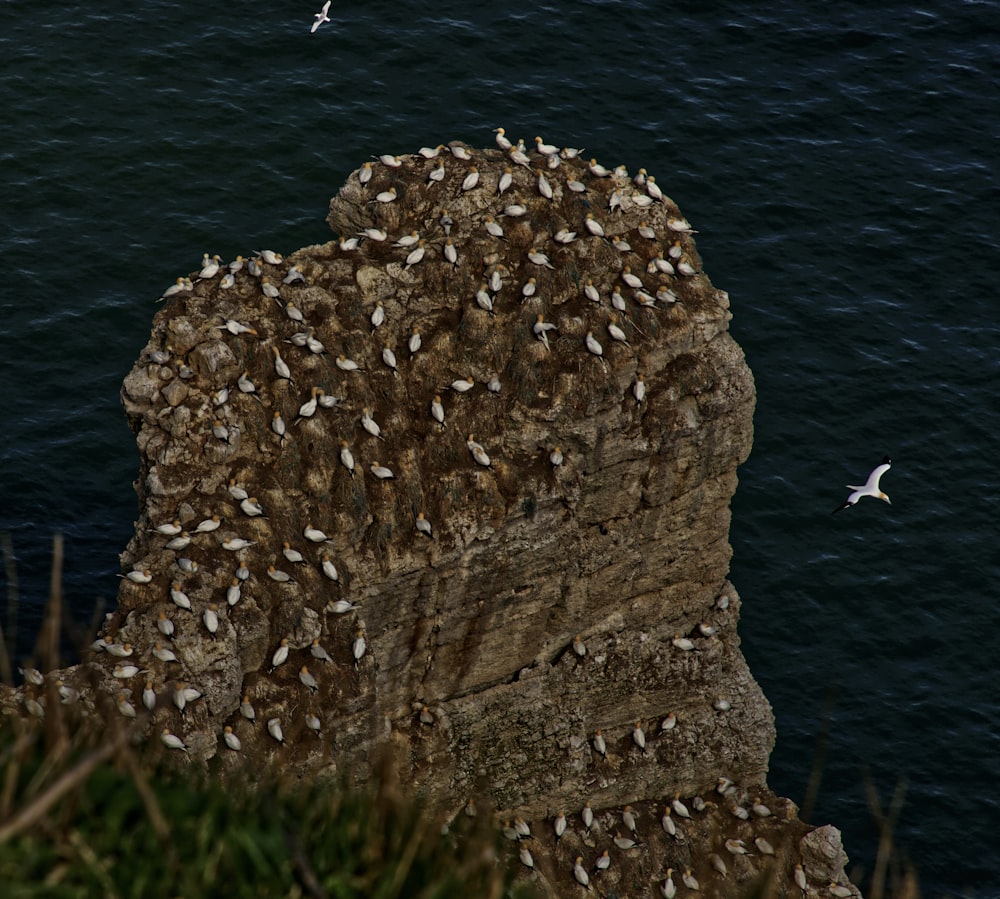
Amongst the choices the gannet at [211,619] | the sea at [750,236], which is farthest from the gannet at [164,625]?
the sea at [750,236]

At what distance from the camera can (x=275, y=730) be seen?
35.8 meters

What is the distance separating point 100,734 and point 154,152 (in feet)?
169

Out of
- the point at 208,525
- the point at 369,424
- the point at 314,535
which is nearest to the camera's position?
the point at 208,525

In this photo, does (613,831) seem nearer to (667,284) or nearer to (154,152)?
(667,284)

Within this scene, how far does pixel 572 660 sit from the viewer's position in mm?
42562

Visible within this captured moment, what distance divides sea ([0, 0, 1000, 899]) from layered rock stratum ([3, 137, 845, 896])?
34.8 ft

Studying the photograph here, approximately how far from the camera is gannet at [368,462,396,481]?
37.2 m

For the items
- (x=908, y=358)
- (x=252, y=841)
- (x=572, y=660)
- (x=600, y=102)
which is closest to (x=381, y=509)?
(x=572, y=660)

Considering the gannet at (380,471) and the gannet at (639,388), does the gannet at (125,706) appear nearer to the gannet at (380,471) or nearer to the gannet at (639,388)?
the gannet at (380,471)

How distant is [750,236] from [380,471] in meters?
35.7

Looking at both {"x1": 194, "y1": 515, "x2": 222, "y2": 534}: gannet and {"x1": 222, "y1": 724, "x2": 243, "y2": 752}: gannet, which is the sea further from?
{"x1": 194, "y1": 515, "x2": 222, "y2": 534}: gannet

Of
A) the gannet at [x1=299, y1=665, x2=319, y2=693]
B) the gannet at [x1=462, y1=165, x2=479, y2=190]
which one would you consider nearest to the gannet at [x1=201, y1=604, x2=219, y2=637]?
the gannet at [x1=299, y1=665, x2=319, y2=693]

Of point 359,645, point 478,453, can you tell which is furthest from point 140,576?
point 478,453

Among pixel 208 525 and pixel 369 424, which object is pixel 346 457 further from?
pixel 208 525
